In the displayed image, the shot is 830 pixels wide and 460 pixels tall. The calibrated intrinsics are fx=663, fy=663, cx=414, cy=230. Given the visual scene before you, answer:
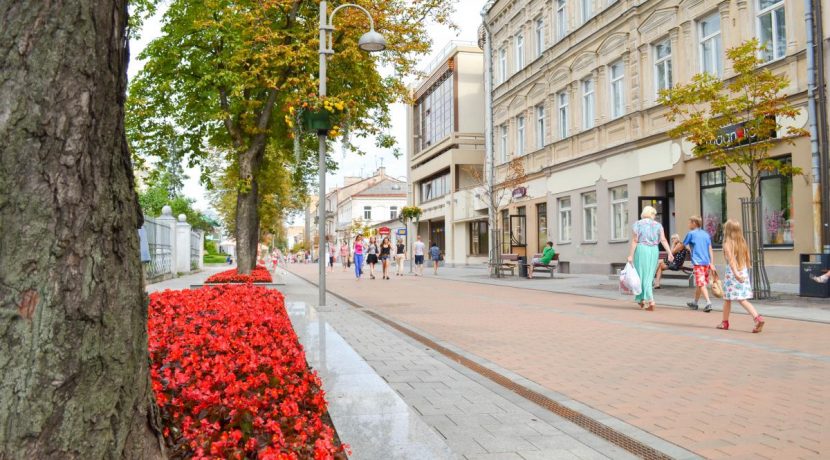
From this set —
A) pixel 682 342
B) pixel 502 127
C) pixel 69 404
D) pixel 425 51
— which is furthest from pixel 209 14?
pixel 502 127

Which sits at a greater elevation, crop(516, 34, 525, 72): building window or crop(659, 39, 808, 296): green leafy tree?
crop(516, 34, 525, 72): building window

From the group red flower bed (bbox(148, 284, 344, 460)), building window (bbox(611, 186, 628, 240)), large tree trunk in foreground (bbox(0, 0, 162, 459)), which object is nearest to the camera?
large tree trunk in foreground (bbox(0, 0, 162, 459))

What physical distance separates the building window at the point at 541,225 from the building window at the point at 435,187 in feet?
48.6

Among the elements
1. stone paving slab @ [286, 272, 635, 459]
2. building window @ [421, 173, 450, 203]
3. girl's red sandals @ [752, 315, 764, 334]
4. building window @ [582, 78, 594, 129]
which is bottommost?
stone paving slab @ [286, 272, 635, 459]

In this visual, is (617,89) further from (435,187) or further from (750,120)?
(435,187)

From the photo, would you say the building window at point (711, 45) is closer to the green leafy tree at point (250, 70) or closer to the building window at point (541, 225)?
the green leafy tree at point (250, 70)

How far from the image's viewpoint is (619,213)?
24.4 meters

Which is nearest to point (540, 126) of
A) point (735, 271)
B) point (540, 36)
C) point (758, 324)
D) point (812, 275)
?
point (540, 36)

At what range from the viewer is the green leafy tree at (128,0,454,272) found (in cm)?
1617

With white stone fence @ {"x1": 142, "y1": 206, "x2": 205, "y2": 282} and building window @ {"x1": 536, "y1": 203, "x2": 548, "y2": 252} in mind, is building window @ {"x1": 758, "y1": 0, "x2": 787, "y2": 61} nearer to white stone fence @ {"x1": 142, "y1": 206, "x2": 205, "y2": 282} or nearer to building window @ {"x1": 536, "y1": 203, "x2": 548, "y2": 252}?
building window @ {"x1": 536, "y1": 203, "x2": 548, "y2": 252}

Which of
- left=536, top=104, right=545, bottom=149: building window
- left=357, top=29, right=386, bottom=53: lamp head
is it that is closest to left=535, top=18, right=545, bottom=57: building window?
left=536, top=104, right=545, bottom=149: building window

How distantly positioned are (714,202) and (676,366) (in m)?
14.7

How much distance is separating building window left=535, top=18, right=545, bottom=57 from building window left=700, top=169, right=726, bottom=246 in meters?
12.8

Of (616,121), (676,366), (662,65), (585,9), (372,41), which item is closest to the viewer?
(676,366)
